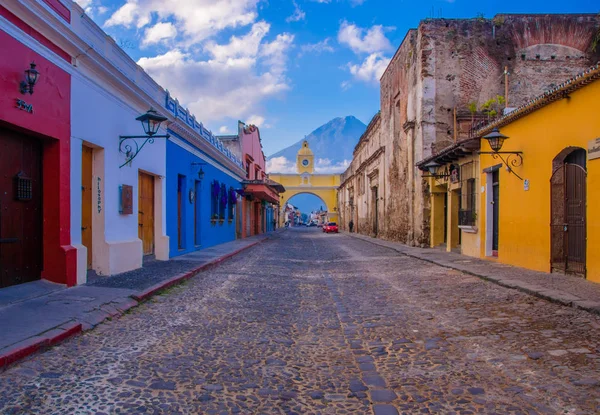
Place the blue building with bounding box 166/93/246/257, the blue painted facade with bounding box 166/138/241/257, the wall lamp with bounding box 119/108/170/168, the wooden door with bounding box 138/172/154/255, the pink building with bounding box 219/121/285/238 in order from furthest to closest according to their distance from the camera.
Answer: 1. the pink building with bounding box 219/121/285/238
2. the blue building with bounding box 166/93/246/257
3. the blue painted facade with bounding box 166/138/241/257
4. the wooden door with bounding box 138/172/154/255
5. the wall lamp with bounding box 119/108/170/168

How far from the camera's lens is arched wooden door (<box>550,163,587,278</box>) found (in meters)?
8.47

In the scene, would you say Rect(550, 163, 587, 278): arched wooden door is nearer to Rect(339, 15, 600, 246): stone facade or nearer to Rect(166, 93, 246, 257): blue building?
Rect(339, 15, 600, 246): stone facade

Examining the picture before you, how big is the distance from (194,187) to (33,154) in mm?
9557

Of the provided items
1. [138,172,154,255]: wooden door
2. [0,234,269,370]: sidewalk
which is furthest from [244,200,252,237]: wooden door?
[0,234,269,370]: sidewalk

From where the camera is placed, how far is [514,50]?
18.0 metres

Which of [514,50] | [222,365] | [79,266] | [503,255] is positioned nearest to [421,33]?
[514,50]

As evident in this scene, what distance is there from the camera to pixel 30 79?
604 cm

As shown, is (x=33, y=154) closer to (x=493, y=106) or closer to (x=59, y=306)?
(x=59, y=306)

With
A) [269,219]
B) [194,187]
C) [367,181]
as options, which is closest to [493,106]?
[194,187]

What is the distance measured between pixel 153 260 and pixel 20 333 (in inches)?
309

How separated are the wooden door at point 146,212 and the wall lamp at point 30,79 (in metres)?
5.12

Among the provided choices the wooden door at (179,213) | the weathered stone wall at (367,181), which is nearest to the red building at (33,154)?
the wooden door at (179,213)

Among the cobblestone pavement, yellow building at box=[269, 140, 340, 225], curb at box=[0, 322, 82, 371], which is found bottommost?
the cobblestone pavement

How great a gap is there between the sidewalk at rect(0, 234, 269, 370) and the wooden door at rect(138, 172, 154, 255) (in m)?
2.71
